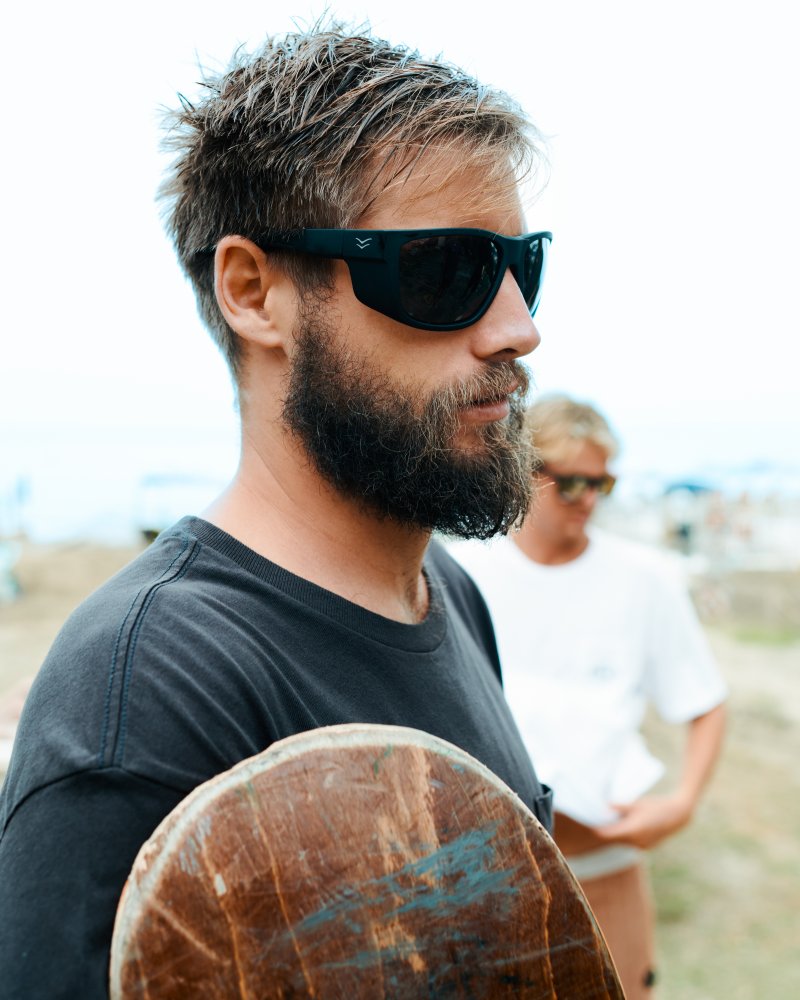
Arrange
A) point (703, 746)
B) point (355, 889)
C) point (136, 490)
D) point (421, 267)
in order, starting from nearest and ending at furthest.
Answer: point (355, 889), point (421, 267), point (703, 746), point (136, 490)

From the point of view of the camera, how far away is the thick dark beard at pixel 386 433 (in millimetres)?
1299

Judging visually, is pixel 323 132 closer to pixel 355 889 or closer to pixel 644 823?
pixel 355 889

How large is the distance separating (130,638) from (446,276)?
67 centimetres

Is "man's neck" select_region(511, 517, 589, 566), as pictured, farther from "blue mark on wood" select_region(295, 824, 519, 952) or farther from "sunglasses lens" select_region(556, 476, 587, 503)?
"blue mark on wood" select_region(295, 824, 519, 952)

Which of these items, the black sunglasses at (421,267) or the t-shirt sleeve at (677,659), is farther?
the t-shirt sleeve at (677,659)

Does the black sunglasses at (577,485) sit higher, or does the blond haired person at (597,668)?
the black sunglasses at (577,485)

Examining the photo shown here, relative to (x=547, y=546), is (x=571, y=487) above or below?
above

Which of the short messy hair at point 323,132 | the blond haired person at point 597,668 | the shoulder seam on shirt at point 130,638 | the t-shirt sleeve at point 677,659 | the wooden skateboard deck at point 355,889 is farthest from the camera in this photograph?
the t-shirt sleeve at point 677,659

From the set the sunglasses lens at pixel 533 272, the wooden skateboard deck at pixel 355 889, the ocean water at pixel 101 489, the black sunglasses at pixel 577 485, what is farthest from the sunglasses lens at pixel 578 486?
the ocean water at pixel 101 489

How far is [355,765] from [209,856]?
0.15m

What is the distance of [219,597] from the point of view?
109 centimetres

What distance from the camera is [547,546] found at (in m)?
3.01

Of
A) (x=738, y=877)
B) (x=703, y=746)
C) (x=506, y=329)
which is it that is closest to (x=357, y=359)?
(x=506, y=329)

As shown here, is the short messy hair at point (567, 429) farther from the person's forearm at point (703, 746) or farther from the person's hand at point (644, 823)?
the person's hand at point (644, 823)
